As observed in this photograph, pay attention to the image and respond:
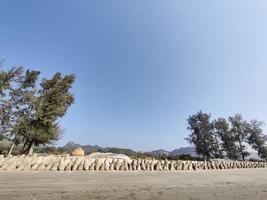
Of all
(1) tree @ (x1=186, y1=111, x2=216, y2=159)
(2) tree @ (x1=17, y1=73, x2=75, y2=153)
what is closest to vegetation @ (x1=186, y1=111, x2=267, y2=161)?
(1) tree @ (x1=186, y1=111, x2=216, y2=159)

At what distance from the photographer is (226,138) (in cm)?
4781

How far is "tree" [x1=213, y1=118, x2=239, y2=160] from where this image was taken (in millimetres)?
46688

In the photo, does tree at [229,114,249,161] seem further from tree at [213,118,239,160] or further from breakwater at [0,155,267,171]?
breakwater at [0,155,267,171]

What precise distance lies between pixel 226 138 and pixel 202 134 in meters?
3.97

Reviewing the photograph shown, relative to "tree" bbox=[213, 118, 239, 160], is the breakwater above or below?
below

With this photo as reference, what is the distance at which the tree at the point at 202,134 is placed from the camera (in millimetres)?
47406

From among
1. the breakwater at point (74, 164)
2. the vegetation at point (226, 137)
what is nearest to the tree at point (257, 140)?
the vegetation at point (226, 137)

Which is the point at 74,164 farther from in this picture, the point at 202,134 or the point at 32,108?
the point at 202,134

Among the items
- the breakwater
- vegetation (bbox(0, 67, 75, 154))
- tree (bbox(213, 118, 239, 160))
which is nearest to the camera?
the breakwater

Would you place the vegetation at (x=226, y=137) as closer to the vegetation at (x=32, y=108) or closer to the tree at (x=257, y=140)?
the tree at (x=257, y=140)

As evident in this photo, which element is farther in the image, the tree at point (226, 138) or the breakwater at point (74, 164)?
the tree at point (226, 138)

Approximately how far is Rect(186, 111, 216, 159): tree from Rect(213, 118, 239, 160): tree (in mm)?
1437

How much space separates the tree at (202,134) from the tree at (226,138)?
1.44 m

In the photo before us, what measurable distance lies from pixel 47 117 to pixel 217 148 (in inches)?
1165
